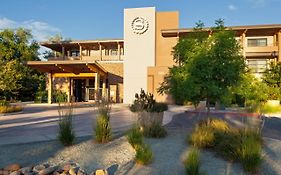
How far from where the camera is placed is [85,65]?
26938 millimetres

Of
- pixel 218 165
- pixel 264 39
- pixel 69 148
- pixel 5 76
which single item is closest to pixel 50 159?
pixel 69 148

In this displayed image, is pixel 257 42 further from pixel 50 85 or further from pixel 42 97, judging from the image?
pixel 42 97

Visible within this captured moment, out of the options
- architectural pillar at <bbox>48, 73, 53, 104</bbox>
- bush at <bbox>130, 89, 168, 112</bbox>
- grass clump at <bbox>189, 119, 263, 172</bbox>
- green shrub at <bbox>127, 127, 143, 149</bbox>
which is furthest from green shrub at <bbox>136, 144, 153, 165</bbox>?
architectural pillar at <bbox>48, 73, 53, 104</bbox>

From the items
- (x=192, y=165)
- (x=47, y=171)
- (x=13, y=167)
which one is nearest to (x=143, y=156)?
(x=192, y=165)

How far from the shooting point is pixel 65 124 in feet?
23.5

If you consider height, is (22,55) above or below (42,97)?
above

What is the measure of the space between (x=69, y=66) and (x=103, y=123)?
71.8ft

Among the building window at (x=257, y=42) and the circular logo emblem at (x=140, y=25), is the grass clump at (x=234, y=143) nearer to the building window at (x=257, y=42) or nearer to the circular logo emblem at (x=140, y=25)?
the circular logo emblem at (x=140, y=25)

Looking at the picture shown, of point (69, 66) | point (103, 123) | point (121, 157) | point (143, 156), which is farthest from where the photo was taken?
point (69, 66)

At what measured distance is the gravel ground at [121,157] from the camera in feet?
19.4

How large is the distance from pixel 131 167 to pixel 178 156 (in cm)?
134

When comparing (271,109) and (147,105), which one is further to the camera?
(271,109)

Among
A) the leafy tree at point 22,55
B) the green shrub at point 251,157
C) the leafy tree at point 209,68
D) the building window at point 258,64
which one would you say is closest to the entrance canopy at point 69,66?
the leafy tree at point 22,55

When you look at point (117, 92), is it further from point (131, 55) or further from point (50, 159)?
point (50, 159)
